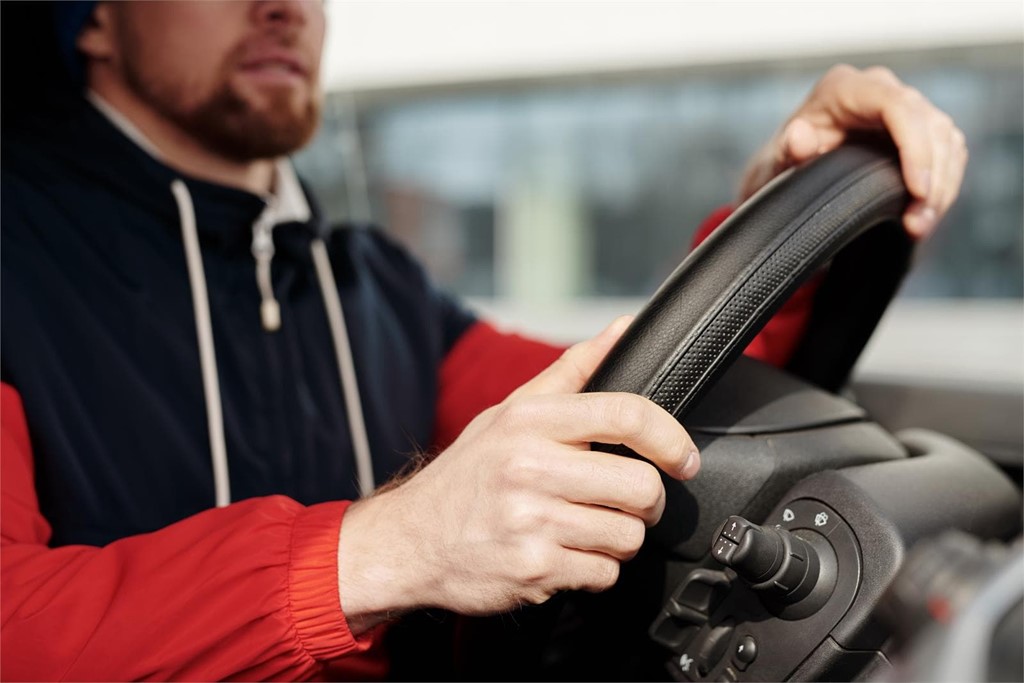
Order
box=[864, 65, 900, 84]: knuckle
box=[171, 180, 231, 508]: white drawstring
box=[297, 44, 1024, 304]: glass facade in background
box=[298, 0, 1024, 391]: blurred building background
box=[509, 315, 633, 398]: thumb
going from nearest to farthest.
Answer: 1. box=[509, 315, 633, 398]: thumb
2. box=[864, 65, 900, 84]: knuckle
3. box=[171, 180, 231, 508]: white drawstring
4. box=[298, 0, 1024, 391]: blurred building background
5. box=[297, 44, 1024, 304]: glass facade in background

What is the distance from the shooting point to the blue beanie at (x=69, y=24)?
1.26 metres

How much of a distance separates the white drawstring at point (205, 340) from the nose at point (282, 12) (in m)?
0.24

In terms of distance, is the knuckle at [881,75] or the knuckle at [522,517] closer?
the knuckle at [522,517]

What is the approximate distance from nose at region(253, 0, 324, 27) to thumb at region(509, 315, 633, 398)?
2.43 ft

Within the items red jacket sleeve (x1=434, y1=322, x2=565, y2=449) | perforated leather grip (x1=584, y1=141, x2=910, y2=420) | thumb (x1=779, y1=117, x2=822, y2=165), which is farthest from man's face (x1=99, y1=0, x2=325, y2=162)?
perforated leather grip (x1=584, y1=141, x2=910, y2=420)

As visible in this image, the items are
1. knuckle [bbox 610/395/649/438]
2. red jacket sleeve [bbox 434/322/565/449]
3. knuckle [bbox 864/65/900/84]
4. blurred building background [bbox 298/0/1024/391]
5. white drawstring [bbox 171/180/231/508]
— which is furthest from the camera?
blurred building background [bbox 298/0/1024/391]

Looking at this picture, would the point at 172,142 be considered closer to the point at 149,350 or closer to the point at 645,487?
the point at 149,350

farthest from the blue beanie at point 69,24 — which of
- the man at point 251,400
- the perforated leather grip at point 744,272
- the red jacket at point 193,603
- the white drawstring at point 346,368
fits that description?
the perforated leather grip at point 744,272

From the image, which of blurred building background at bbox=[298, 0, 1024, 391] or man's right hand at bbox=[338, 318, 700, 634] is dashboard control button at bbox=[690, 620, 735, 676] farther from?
blurred building background at bbox=[298, 0, 1024, 391]

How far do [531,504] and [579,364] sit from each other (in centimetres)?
13

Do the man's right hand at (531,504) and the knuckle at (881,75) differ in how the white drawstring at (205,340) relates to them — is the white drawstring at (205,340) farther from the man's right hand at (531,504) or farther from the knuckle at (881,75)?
the knuckle at (881,75)

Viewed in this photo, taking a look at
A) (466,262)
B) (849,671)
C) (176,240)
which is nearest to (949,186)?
(849,671)

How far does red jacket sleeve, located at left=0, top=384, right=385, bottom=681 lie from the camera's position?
69cm

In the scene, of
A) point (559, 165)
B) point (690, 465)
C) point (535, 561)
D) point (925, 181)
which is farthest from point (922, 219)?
point (559, 165)
